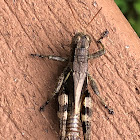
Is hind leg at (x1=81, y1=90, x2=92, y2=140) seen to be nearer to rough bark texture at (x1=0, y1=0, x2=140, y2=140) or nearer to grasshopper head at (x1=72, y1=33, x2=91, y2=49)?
rough bark texture at (x1=0, y1=0, x2=140, y2=140)

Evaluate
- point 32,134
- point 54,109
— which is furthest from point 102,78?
point 32,134

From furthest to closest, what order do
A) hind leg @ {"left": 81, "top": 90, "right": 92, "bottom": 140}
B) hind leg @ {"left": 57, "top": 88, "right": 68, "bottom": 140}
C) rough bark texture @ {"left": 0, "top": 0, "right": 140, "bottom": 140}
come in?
rough bark texture @ {"left": 0, "top": 0, "right": 140, "bottom": 140}
hind leg @ {"left": 81, "top": 90, "right": 92, "bottom": 140}
hind leg @ {"left": 57, "top": 88, "right": 68, "bottom": 140}

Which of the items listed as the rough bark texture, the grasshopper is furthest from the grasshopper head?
the rough bark texture

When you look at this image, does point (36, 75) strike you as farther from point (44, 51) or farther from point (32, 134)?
point (32, 134)

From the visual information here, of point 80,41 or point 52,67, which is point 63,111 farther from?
point 80,41

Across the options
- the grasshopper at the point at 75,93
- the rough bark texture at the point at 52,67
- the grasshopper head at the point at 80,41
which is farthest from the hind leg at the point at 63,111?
the grasshopper head at the point at 80,41

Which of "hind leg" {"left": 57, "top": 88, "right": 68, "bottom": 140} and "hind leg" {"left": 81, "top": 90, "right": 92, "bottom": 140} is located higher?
"hind leg" {"left": 57, "top": 88, "right": 68, "bottom": 140}

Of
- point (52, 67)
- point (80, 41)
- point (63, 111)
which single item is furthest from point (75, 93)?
point (80, 41)
